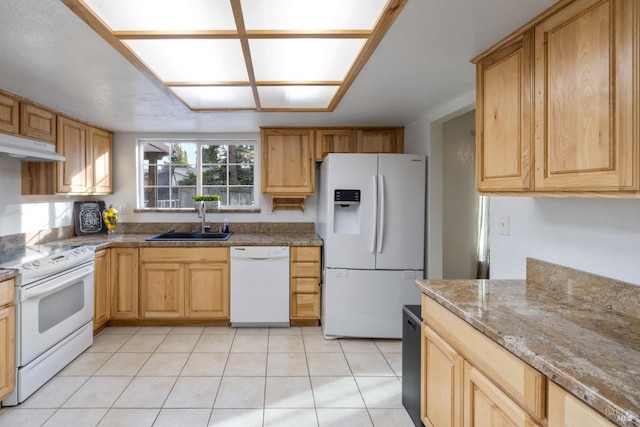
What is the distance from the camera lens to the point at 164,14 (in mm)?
1392

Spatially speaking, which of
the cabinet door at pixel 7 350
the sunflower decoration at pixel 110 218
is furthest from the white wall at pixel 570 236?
the sunflower decoration at pixel 110 218

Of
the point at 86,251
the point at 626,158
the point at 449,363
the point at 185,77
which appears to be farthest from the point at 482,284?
the point at 86,251

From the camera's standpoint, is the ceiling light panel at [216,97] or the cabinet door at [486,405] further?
the ceiling light panel at [216,97]

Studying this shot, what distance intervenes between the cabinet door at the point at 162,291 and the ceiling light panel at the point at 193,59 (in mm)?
1911

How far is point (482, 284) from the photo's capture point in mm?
1718

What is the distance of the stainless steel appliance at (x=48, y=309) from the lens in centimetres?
210

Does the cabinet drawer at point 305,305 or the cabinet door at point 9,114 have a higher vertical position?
the cabinet door at point 9,114

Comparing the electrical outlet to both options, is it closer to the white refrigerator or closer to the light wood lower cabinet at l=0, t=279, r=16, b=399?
the white refrigerator

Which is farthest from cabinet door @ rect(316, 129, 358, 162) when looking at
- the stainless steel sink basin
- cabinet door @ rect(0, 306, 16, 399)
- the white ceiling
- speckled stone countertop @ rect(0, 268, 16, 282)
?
cabinet door @ rect(0, 306, 16, 399)

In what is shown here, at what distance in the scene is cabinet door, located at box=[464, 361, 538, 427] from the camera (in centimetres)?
103

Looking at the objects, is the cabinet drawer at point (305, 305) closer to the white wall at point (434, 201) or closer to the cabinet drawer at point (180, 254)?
the cabinet drawer at point (180, 254)

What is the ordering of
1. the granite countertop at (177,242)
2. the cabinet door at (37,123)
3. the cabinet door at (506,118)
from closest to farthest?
the cabinet door at (506,118)
the cabinet door at (37,123)
the granite countertop at (177,242)

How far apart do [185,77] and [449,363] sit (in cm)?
220

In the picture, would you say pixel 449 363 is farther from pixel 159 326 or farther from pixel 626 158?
pixel 159 326
